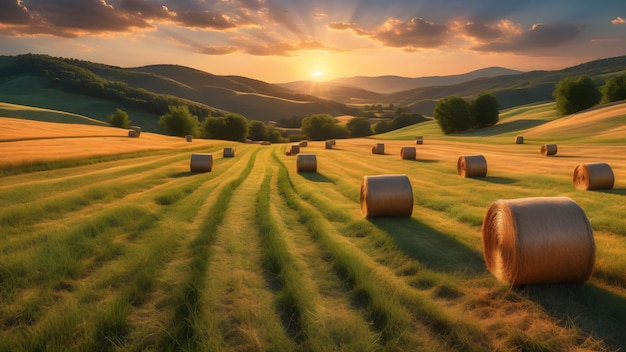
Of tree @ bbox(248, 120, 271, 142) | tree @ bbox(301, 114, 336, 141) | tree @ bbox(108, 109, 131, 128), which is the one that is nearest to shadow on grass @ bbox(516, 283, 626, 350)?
tree @ bbox(108, 109, 131, 128)

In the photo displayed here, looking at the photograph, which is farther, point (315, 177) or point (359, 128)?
point (359, 128)

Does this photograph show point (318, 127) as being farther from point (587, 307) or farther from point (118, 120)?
point (587, 307)

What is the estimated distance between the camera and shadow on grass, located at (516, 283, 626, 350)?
18.8 feet

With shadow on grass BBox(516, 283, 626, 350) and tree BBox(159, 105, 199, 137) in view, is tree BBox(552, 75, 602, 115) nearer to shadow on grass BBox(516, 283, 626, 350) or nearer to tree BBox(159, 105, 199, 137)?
tree BBox(159, 105, 199, 137)

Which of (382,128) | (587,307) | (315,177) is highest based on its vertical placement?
(382,128)

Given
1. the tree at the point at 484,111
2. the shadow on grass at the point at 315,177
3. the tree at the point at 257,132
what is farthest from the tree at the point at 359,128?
the shadow on grass at the point at 315,177

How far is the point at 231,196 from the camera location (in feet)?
56.4

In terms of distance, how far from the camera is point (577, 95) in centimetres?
8544

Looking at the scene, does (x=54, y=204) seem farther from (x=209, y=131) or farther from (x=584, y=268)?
(x=209, y=131)

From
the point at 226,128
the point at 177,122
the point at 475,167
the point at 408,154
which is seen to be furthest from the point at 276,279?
the point at 226,128

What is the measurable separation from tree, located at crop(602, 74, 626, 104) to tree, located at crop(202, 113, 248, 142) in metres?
88.6

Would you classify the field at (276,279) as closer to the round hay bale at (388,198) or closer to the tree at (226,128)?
the round hay bale at (388,198)

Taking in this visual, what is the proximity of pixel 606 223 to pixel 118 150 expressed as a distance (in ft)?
121

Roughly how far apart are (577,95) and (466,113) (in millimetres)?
23278
